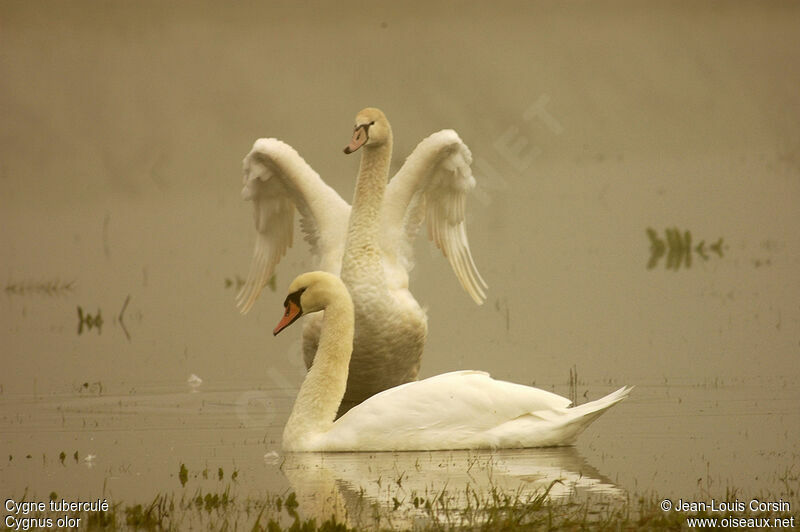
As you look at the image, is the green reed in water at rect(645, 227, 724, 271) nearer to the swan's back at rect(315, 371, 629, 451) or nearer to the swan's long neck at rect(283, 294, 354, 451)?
the swan's long neck at rect(283, 294, 354, 451)

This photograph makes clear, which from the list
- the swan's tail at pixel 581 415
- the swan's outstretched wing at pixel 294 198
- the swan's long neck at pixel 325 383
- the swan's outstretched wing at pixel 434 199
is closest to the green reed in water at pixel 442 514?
the swan's tail at pixel 581 415

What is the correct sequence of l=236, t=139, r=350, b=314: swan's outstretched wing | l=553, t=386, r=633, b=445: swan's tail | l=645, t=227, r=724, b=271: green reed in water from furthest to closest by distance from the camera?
1. l=645, t=227, r=724, b=271: green reed in water
2. l=236, t=139, r=350, b=314: swan's outstretched wing
3. l=553, t=386, r=633, b=445: swan's tail

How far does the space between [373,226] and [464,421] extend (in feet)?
8.06

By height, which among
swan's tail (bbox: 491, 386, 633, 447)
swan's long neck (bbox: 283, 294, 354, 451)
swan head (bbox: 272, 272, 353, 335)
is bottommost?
swan's tail (bbox: 491, 386, 633, 447)

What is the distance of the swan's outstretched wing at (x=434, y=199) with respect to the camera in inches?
450

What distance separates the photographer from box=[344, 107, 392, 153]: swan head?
11.0 m

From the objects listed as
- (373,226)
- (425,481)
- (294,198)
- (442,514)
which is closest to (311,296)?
(373,226)

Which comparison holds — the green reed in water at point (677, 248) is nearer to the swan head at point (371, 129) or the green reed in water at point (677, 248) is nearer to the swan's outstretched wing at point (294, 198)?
the swan's outstretched wing at point (294, 198)

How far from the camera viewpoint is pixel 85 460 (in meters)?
Answer: 8.53

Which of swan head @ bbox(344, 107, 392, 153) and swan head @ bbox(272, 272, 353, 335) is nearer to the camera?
swan head @ bbox(272, 272, 353, 335)

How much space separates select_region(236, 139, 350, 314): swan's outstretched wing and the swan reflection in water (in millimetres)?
3024

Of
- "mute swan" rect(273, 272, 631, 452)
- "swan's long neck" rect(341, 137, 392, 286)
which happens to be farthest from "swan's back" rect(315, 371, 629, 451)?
"swan's long neck" rect(341, 137, 392, 286)

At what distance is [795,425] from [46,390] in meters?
4.93

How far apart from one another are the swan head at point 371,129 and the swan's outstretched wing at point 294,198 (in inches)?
26.1
